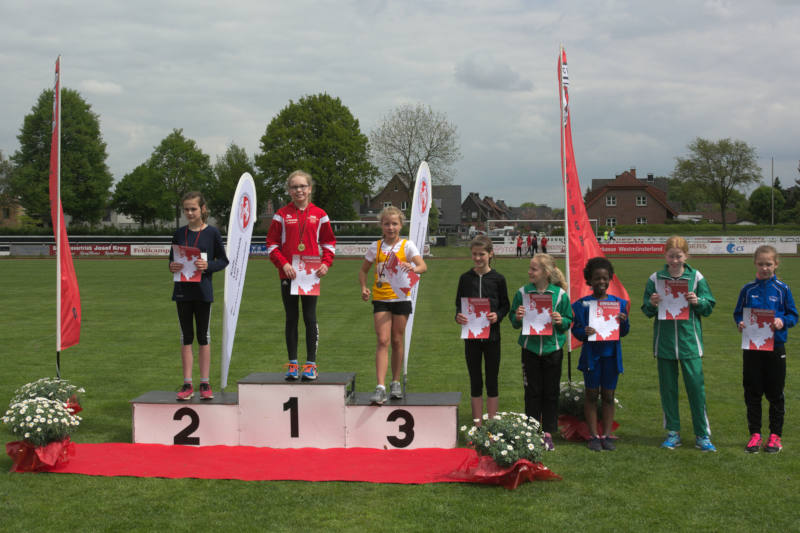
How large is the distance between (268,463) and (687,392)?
3683 millimetres

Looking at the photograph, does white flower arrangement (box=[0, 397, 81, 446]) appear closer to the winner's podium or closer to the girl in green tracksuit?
the winner's podium

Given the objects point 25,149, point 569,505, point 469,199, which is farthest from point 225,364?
point 469,199

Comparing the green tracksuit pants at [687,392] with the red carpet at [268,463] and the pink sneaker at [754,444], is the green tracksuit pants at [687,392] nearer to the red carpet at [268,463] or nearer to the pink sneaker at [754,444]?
the pink sneaker at [754,444]

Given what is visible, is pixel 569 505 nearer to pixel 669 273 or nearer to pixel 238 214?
pixel 669 273

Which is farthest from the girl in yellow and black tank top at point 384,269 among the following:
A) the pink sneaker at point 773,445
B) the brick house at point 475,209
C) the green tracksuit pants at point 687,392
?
the brick house at point 475,209

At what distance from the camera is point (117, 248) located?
48.3m

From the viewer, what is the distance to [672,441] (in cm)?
606

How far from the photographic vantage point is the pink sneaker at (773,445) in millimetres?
5820

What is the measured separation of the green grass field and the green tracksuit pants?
25cm

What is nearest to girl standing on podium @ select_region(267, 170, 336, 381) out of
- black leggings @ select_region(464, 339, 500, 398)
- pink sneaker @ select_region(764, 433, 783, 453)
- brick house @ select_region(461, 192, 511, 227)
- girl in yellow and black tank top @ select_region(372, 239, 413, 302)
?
girl in yellow and black tank top @ select_region(372, 239, 413, 302)

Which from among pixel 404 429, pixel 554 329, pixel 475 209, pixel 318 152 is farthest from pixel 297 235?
pixel 475 209

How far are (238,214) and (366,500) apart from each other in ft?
11.2

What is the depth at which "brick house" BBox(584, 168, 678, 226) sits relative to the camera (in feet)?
268

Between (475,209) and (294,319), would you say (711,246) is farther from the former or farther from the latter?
(475,209)
